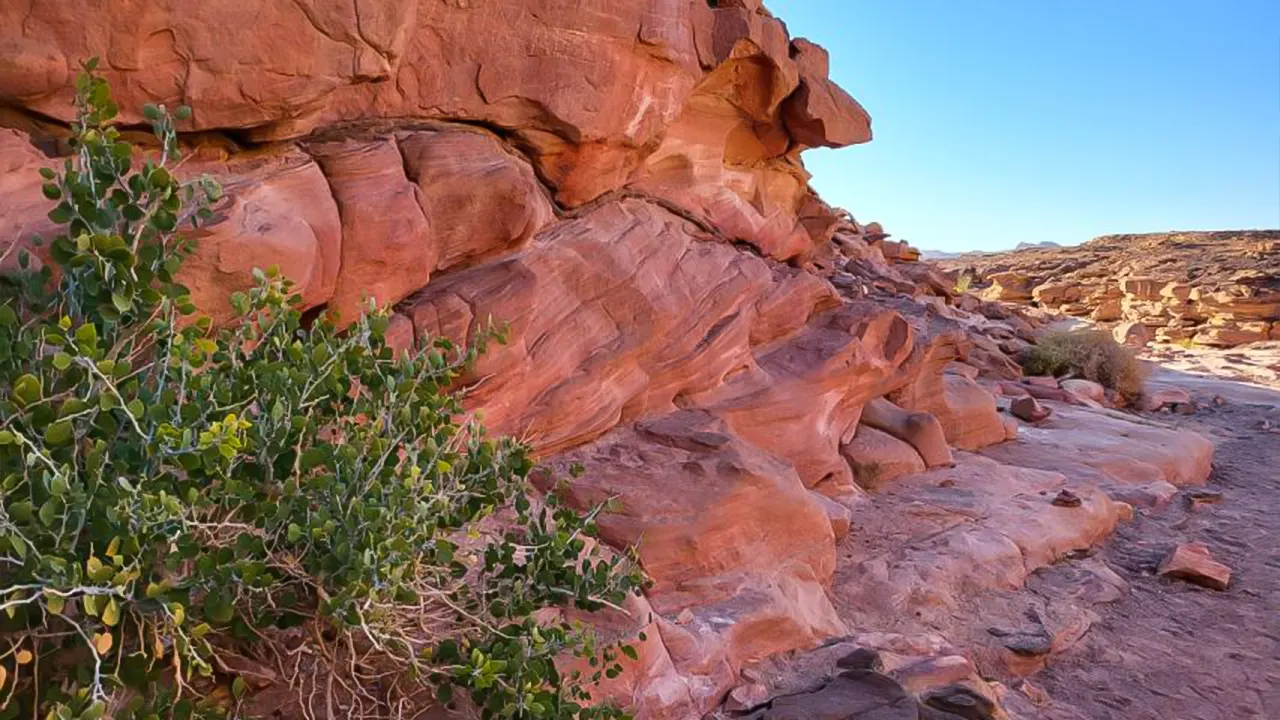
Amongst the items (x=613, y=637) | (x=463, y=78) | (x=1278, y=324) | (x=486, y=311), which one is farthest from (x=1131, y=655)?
(x=1278, y=324)

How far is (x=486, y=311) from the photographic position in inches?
219

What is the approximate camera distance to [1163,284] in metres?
36.0

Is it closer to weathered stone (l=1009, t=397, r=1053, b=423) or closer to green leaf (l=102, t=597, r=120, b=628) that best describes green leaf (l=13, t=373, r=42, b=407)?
green leaf (l=102, t=597, r=120, b=628)

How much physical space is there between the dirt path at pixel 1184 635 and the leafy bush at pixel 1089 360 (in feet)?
21.0

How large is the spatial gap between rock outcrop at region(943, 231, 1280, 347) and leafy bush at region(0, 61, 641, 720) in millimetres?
31437

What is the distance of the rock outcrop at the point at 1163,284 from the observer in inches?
1217

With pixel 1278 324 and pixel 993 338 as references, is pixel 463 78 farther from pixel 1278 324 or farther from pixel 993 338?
pixel 1278 324

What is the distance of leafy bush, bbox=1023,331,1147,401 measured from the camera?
657 inches

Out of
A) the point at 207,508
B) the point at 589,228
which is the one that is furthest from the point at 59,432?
the point at 589,228

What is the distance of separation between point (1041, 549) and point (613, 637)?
507 cm

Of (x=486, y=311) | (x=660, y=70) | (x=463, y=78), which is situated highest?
(x=660, y=70)

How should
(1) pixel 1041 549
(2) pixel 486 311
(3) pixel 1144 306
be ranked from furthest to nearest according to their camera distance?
(3) pixel 1144 306 < (1) pixel 1041 549 < (2) pixel 486 311

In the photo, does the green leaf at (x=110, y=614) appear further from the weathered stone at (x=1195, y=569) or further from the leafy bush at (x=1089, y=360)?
the leafy bush at (x=1089, y=360)

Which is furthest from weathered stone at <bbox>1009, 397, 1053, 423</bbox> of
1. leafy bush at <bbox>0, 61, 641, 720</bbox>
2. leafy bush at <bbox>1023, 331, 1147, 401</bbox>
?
leafy bush at <bbox>0, 61, 641, 720</bbox>
